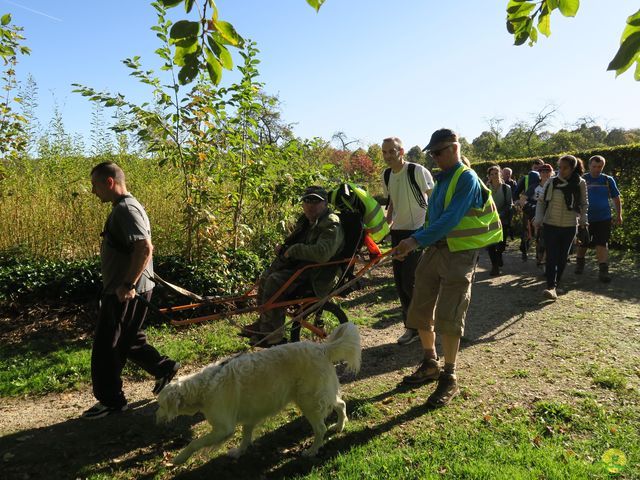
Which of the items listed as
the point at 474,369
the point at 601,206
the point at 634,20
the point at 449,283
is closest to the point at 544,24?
the point at 634,20

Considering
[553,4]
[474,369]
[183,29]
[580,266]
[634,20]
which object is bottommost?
[474,369]

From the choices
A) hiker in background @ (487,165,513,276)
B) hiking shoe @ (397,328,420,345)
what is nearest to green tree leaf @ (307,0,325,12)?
hiking shoe @ (397,328,420,345)

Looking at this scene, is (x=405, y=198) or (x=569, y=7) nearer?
(x=569, y=7)

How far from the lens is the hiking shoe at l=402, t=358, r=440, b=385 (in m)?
4.41

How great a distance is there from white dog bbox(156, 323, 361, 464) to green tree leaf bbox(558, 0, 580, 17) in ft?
7.95

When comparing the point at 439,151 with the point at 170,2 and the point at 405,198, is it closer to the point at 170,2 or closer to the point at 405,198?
the point at 405,198

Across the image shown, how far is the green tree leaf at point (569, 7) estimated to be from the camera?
2.08 m

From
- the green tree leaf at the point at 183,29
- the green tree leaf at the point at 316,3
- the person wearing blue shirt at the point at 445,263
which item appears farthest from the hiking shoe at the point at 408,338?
the green tree leaf at the point at 183,29

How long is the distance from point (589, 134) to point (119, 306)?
4157 centimetres

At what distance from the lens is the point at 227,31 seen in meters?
1.80

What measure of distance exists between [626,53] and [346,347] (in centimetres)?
251

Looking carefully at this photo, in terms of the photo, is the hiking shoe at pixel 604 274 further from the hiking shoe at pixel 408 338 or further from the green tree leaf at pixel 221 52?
the green tree leaf at pixel 221 52

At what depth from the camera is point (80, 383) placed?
455cm

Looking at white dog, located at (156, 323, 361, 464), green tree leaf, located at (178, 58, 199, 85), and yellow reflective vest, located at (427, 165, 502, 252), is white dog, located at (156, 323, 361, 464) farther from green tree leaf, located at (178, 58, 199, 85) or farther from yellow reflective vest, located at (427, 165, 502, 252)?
green tree leaf, located at (178, 58, 199, 85)
